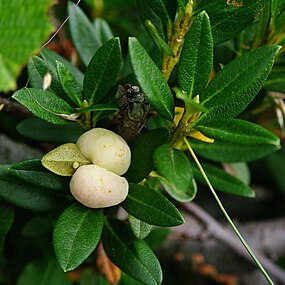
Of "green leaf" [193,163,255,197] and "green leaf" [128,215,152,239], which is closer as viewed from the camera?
"green leaf" [128,215,152,239]

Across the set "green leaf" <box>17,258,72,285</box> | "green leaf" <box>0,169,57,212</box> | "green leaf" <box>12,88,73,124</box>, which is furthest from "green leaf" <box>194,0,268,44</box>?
"green leaf" <box>17,258,72,285</box>

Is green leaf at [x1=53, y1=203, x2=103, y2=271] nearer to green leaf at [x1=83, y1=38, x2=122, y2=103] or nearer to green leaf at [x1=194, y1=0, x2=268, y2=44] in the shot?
green leaf at [x1=83, y1=38, x2=122, y2=103]

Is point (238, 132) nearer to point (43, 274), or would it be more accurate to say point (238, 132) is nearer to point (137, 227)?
point (137, 227)

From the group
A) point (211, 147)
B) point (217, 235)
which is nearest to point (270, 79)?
point (211, 147)

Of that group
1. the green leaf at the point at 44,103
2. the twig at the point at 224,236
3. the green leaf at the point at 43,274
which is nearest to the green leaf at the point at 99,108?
the green leaf at the point at 44,103

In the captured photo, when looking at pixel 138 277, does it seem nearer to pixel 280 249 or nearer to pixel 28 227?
pixel 28 227

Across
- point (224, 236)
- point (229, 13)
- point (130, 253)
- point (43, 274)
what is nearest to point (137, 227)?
point (130, 253)
